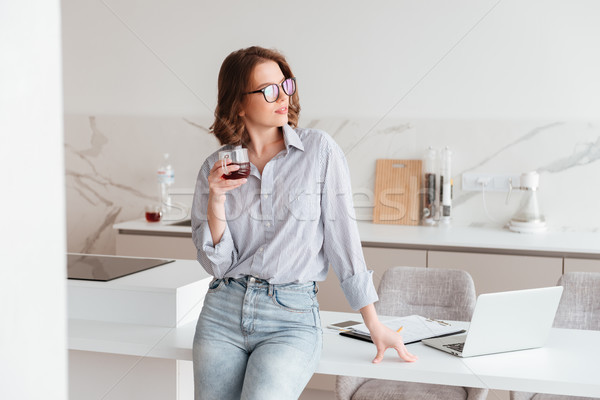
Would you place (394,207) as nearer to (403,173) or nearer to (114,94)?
(403,173)

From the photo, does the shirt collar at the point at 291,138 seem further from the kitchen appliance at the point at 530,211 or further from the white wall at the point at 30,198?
the kitchen appliance at the point at 530,211

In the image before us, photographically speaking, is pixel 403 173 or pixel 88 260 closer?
pixel 88 260

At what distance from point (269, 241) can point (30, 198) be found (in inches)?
45.5

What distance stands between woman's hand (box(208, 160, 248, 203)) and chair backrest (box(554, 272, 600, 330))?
120 centimetres

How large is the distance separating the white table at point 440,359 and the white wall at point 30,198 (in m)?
1.17

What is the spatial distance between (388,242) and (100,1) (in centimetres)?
213

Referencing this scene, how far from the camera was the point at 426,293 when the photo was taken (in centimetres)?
208

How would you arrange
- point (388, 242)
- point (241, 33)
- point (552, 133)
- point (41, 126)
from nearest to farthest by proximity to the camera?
point (41, 126) < point (388, 242) < point (552, 133) < point (241, 33)

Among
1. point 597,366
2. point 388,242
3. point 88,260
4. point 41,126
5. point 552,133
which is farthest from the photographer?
point 552,133

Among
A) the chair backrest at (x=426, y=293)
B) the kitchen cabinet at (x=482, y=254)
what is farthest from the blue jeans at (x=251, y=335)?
the kitchen cabinet at (x=482, y=254)

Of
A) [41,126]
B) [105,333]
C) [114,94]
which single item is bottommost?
[105,333]

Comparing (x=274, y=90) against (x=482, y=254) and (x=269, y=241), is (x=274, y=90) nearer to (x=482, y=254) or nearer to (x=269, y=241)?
(x=269, y=241)

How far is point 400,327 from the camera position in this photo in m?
1.62

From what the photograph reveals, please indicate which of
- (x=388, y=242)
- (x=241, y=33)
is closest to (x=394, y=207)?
(x=388, y=242)
